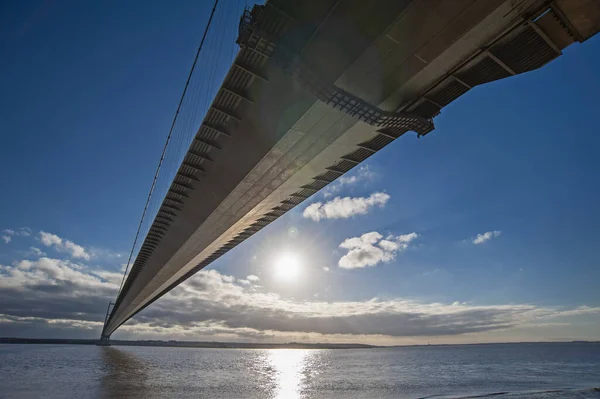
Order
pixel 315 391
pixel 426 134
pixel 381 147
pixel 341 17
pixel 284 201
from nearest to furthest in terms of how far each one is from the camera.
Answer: pixel 341 17 < pixel 426 134 < pixel 381 147 < pixel 284 201 < pixel 315 391

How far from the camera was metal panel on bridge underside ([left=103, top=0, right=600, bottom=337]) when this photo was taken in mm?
6066

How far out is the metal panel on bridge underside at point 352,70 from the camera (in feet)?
19.9

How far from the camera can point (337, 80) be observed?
25.6ft

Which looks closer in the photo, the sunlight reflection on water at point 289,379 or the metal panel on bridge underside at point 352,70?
the metal panel on bridge underside at point 352,70

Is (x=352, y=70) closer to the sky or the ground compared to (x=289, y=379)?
closer to the sky

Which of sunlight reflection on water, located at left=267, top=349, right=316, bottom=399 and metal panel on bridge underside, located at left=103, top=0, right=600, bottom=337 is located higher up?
metal panel on bridge underside, located at left=103, top=0, right=600, bottom=337

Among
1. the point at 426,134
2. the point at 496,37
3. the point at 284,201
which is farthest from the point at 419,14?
the point at 284,201

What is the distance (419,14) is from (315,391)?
2470 cm

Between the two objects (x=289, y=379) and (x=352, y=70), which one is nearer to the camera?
(x=352, y=70)

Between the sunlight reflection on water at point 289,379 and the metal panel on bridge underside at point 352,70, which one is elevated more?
the metal panel on bridge underside at point 352,70

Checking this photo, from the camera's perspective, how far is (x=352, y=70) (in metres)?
7.59

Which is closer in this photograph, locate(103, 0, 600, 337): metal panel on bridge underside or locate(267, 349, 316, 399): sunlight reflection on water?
locate(103, 0, 600, 337): metal panel on bridge underside

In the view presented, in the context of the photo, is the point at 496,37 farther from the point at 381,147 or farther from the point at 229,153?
the point at 229,153

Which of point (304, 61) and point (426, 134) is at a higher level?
point (304, 61)
